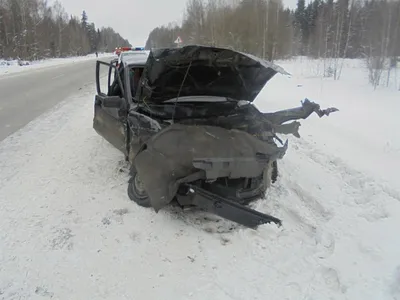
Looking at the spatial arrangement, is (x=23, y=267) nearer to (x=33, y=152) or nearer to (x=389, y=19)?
(x=33, y=152)

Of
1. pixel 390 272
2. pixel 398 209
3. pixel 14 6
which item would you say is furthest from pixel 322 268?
pixel 14 6

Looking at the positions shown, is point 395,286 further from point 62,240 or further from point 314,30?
point 314,30

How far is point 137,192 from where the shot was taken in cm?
435

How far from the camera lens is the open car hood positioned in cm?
397

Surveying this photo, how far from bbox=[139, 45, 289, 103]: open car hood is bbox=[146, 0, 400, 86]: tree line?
45.7ft

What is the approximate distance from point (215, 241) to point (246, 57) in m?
2.13

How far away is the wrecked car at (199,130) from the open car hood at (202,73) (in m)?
0.01

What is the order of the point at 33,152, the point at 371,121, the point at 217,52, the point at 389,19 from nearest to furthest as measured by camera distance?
the point at 217,52 < the point at 33,152 < the point at 371,121 < the point at 389,19

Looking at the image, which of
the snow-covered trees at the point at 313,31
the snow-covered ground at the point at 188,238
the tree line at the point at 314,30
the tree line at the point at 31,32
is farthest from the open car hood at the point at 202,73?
the tree line at the point at 31,32

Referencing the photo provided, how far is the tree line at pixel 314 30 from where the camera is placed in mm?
18797

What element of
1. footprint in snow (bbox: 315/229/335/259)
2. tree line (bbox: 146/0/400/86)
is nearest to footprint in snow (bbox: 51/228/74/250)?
footprint in snow (bbox: 315/229/335/259)

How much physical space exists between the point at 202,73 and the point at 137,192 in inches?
69.2

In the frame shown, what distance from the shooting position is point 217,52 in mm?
3934

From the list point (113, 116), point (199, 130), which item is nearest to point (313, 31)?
point (113, 116)
